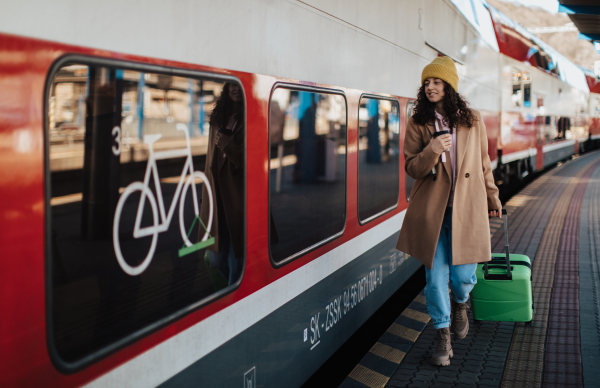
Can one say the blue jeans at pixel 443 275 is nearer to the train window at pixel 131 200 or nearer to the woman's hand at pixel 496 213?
the woman's hand at pixel 496 213

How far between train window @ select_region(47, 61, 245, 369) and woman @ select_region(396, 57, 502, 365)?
143 cm

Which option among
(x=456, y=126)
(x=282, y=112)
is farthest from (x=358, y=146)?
(x=282, y=112)

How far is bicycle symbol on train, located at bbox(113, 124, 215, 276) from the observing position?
175 centimetres

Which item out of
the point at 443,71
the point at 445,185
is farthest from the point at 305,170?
the point at 443,71

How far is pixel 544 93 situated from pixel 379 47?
513 inches

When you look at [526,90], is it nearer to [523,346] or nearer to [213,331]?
[523,346]

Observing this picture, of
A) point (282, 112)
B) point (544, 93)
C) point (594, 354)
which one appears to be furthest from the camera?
point (544, 93)

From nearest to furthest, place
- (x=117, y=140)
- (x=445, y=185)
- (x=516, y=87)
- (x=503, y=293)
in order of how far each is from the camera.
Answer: (x=117, y=140) < (x=445, y=185) < (x=503, y=293) < (x=516, y=87)

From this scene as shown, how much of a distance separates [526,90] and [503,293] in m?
9.97

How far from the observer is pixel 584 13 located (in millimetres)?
11031

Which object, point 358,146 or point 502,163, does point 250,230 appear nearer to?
point 358,146

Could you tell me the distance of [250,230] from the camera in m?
2.51

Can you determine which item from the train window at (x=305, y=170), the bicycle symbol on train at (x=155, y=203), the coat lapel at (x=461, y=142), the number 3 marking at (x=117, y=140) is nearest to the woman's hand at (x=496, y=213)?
the coat lapel at (x=461, y=142)

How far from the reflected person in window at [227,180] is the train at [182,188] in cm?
1
